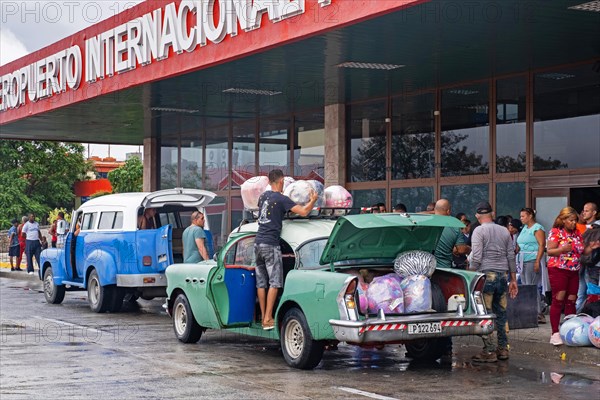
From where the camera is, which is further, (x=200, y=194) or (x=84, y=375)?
(x=200, y=194)

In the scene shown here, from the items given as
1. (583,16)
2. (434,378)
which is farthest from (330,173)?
(434,378)

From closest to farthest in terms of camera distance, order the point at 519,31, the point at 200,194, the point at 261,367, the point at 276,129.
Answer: the point at 261,367
the point at 519,31
the point at 200,194
the point at 276,129

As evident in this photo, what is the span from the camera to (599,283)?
12680mm

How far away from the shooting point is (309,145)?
2517cm

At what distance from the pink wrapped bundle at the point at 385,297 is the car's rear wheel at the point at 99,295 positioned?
8244 mm

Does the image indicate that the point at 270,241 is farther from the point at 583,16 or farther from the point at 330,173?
the point at 330,173

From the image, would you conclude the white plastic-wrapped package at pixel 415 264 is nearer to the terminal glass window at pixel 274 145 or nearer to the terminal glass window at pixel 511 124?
the terminal glass window at pixel 511 124

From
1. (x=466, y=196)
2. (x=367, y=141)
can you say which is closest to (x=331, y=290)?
(x=466, y=196)

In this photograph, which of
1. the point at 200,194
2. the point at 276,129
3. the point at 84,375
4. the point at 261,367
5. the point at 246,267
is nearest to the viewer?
the point at 84,375

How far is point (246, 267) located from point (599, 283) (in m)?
4.59

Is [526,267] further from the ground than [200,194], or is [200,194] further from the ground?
[200,194]

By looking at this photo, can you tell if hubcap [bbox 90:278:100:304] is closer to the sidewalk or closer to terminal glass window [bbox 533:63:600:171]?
the sidewalk

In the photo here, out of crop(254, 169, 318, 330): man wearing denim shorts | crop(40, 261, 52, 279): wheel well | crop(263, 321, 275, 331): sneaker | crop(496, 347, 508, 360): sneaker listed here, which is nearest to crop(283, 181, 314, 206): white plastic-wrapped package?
crop(254, 169, 318, 330): man wearing denim shorts

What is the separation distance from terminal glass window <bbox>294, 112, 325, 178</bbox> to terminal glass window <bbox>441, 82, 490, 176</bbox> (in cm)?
451
